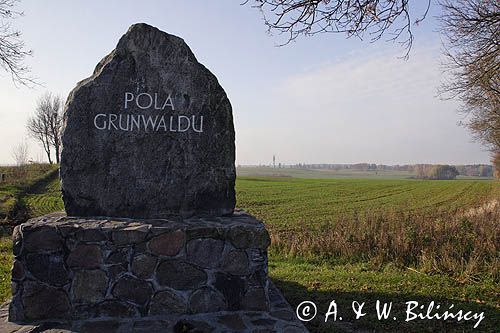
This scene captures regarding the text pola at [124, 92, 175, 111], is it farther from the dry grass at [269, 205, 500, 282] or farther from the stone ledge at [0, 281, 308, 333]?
the dry grass at [269, 205, 500, 282]

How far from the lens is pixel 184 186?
16.6ft

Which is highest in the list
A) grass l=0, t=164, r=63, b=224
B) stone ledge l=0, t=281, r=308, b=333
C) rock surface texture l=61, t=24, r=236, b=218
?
rock surface texture l=61, t=24, r=236, b=218

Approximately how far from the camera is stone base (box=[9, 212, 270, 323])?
436 cm

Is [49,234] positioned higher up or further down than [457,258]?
higher up

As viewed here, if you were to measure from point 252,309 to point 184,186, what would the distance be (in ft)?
5.36

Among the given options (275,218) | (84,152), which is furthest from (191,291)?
(275,218)

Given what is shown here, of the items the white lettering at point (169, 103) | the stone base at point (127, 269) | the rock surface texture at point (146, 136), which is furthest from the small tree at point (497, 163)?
the stone base at point (127, 269)

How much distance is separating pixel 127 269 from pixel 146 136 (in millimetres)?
1579

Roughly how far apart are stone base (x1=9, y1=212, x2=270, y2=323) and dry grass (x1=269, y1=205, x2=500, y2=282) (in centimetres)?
393

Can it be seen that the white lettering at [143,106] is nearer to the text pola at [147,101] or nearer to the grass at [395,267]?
the text pola at [147,101]

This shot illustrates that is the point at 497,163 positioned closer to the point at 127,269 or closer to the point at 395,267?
the point at 395,267

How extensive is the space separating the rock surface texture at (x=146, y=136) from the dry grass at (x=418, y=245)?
404 centimetres

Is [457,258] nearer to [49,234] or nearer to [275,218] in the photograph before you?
[49,234]

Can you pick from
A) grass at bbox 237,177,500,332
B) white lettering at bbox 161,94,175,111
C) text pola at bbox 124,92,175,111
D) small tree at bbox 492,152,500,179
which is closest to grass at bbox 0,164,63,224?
text pola at bbox 124,92,175,111
